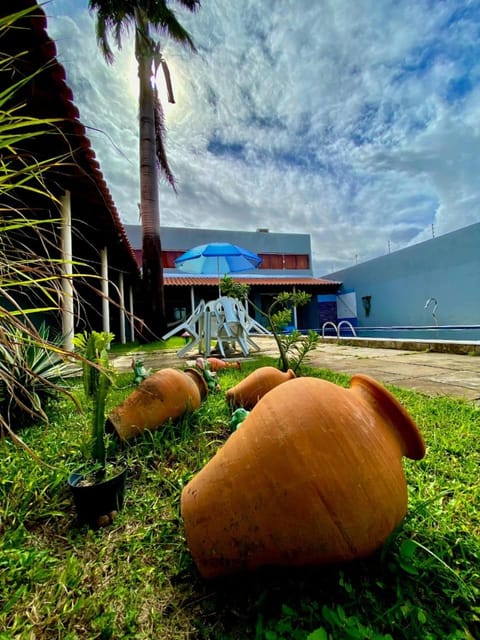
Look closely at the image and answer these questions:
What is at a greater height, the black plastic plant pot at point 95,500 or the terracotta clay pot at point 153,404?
the terracotta clay pot at point 153,404

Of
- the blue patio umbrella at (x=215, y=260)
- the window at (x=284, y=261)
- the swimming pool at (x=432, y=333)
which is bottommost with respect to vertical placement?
the swimming pool at (x=432, y=333)

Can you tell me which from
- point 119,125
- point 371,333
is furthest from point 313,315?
point 119,125

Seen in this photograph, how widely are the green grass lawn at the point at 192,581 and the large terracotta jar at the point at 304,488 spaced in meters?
0.08

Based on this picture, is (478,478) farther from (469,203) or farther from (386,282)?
(469,203)

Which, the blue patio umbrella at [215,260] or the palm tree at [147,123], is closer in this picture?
the palm tree at [147,123]

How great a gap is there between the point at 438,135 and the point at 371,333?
11.8 meters

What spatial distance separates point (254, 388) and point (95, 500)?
0.92 metres

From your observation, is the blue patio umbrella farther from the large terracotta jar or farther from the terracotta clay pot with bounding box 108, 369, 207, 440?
the large terracotta jar

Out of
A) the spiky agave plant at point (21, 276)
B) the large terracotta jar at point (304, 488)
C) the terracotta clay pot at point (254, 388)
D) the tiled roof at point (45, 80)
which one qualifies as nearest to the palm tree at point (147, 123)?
the tiled roof at point (45, 80)

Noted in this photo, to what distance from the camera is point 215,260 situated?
310 inches

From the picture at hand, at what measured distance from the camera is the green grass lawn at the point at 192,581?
56 centimetres

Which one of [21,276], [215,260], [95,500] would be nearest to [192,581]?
[95,500]

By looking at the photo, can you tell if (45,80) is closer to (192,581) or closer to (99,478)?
(99,478)

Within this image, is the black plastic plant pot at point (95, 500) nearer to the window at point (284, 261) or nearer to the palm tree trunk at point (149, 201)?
the palm tree trunk at point (149, 201)
